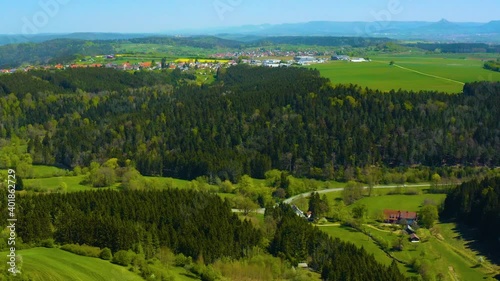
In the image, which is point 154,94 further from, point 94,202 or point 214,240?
point 214,240

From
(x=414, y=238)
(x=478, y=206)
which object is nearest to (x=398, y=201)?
(x=478, y=206)

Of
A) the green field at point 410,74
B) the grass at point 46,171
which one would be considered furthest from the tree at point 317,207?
the green field at point 410,74

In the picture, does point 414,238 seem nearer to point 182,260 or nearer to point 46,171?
point 182,260

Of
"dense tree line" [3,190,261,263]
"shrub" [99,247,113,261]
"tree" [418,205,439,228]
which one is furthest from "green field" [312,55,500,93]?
"shrub" [99,247,113,261]

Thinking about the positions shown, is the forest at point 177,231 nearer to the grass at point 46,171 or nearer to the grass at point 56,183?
the grass at point 56,183

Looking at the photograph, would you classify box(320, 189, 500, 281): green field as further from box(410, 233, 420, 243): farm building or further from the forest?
the forest

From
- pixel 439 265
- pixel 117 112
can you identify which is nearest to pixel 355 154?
pixel 439 265
